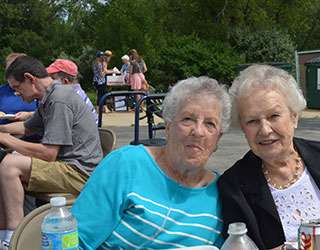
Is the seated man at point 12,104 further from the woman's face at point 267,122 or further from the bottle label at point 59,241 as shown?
the bottle label at point 59,241

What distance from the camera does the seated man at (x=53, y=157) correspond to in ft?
12.0

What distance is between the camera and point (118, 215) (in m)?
2.23

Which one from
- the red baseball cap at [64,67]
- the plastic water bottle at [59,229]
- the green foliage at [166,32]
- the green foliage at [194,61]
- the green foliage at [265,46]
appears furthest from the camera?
the green foliage at [265,46]

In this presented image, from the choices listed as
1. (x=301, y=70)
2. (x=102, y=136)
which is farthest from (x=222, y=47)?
(x=102, y=136)

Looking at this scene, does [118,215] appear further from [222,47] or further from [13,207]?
[222,47]

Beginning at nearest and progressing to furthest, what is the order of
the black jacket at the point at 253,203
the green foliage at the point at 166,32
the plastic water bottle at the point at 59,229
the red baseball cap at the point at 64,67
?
the plastic water bottle at the point at 59,229, the black jacket at the point at 253,203, the red baseball cap at the point at 64,67, the green foliage at the point at 166,32

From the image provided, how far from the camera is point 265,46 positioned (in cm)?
3047

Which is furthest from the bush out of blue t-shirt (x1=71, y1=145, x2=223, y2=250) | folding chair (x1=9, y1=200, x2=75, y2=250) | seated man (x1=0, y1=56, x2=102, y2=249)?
folding chair (x1=9, y1=200, x2=75, y2=250)

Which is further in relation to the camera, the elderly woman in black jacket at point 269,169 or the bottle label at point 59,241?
the elderly woman in black jacket at point 269,169

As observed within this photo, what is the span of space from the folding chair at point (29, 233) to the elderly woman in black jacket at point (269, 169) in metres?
0.84

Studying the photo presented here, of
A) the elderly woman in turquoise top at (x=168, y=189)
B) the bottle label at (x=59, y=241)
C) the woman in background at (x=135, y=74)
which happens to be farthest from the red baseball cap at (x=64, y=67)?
the woman in background at (x=135, y=74)

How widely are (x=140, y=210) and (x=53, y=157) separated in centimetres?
171

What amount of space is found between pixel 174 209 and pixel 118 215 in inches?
10.0

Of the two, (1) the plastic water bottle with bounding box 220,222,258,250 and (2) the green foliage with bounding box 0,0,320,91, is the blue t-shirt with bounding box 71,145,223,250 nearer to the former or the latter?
(1) the plastic water bottle with bounding box 220,222,258,250
